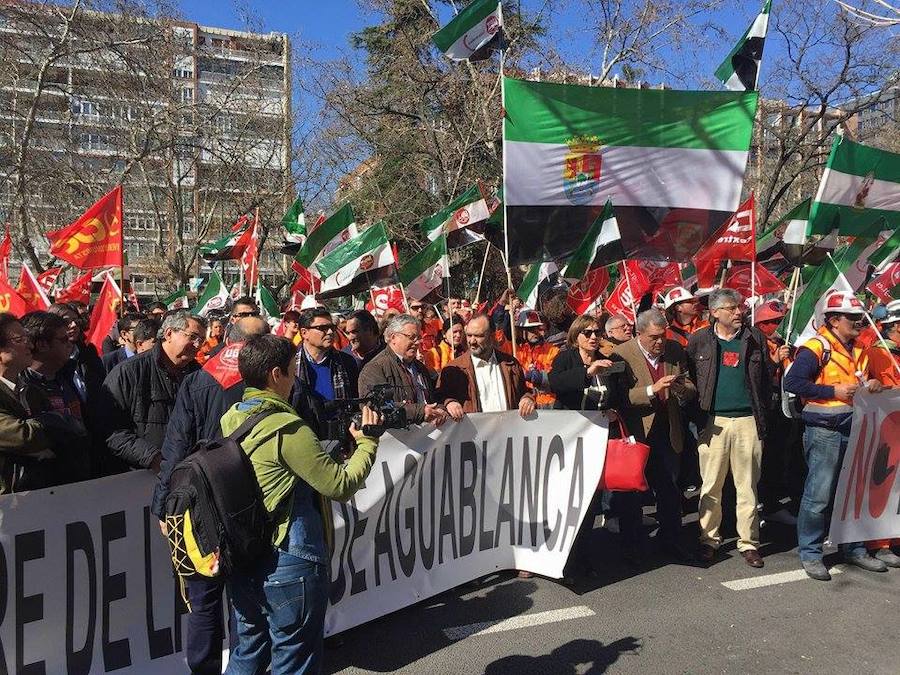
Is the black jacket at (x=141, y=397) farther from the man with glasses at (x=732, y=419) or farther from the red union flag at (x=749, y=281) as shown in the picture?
the red union flag at (x=749, y=281)

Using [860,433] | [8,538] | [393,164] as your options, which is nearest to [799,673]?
[860,433]

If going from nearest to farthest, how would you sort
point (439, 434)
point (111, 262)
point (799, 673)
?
point (799, 673) < point (439, 434) < point (111, 262)

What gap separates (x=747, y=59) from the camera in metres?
7.13

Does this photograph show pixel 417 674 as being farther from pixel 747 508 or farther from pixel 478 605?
pixel 747 508

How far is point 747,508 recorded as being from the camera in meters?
5.53

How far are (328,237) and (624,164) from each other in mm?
3276

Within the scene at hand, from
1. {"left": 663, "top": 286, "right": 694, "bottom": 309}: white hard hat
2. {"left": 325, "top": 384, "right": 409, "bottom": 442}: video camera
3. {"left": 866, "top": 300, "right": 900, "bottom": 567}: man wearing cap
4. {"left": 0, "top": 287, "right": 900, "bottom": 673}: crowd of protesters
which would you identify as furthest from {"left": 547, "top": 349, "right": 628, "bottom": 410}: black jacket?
{"left": 325, "top": 384, "right": 409, "bottom": 442}: video camera

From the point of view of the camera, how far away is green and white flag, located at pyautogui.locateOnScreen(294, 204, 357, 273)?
26.8 ft

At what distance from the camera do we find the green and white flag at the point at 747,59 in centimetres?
703

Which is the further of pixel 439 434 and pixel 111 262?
pixel 111 262

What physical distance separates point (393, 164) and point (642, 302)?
13591 millimetres

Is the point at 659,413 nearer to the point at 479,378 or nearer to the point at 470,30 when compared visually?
the point at 479,378

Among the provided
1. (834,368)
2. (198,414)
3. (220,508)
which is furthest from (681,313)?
(220,508)

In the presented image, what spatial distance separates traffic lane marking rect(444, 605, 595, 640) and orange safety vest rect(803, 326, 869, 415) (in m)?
2.16
